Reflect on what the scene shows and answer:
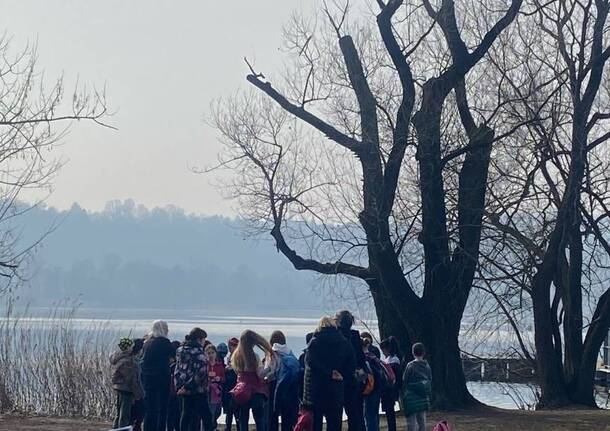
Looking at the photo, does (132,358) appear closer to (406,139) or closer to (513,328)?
(406,139)

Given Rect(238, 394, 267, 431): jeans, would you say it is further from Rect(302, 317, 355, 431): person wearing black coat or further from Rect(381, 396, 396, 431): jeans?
Rect(381, 396, 396, 431): jeans

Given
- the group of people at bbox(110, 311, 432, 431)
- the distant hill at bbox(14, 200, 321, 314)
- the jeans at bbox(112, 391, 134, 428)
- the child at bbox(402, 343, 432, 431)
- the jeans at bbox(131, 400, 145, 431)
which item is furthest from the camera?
the distant hill at bbox(14, 200, 321, 314)

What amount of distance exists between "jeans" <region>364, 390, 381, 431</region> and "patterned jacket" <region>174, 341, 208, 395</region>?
2541 mm

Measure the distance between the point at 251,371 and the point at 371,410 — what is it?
2.07m

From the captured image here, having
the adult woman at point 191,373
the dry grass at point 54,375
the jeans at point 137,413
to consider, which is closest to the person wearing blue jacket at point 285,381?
the adult woman at point 191,373

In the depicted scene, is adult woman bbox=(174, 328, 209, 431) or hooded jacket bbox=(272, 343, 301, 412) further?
hooded jacket bbox=(272, 343, 301, 412)

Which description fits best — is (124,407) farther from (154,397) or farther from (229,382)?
(229,382)

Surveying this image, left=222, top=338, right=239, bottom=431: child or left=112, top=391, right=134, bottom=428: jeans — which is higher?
left=222, top=338, right=239, bottom=431: child

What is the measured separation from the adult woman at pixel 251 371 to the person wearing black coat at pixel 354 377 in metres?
1.26

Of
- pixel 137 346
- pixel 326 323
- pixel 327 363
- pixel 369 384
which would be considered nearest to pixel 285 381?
pixel 369 384

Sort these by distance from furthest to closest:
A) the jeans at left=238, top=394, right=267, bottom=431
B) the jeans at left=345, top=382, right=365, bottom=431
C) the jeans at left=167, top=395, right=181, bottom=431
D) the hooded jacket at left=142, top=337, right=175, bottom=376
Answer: the jeans at left=167, top=395, right=181, bottom=431 < the jeans at left=238, top=394, right=267, bottom=431 < the hooded jacket at left=142, top=337, right=175, bottom=376 < the jeans at left=345, top=382, right=365, bottom=431

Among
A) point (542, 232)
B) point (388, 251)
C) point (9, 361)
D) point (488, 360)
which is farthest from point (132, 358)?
Result: point (488, 360)

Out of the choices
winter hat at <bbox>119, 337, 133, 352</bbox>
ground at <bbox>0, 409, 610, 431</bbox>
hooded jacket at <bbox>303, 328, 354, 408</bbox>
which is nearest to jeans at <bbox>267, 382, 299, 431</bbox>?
hooded jacket at <bbox>303, 328, 354, 408</bbox>

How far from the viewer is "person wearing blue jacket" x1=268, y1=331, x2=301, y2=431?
1564 centimetres
